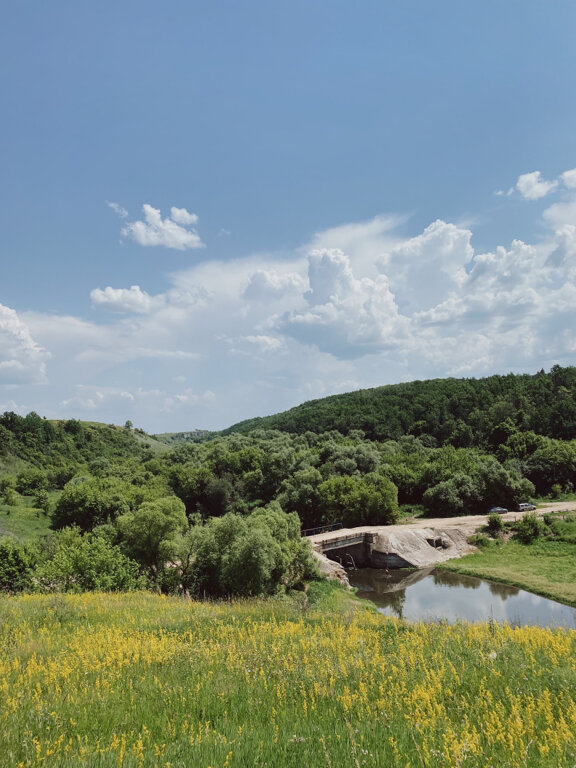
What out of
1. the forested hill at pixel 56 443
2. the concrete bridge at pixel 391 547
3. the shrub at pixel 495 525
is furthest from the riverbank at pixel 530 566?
the forested hill at pixel 56 443

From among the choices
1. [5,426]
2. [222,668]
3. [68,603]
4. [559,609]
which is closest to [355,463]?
[559,609]

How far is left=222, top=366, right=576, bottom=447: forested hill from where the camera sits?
329 ft

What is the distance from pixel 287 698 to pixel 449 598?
35955mm

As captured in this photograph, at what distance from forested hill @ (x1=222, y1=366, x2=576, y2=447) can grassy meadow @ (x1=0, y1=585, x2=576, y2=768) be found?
336ft

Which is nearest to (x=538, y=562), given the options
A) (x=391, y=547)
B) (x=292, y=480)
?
(x=391, y=547)

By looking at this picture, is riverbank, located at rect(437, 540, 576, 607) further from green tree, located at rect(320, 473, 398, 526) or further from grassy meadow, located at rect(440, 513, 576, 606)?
green tree, located at rect(320, 473, 398, 526)

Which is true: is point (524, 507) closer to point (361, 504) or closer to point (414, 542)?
point (414, 542)

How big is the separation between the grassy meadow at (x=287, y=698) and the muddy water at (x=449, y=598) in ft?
75.3

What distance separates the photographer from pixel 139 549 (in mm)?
35125

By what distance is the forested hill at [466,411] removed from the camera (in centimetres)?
10031

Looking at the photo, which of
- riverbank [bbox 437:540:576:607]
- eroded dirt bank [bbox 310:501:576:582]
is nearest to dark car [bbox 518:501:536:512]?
eroded dirt bank [bbox 310:501:576:582]

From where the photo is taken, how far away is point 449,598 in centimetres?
3619

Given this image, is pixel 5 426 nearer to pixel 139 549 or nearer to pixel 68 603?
pixel 139 549

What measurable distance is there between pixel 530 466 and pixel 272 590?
206 feet
